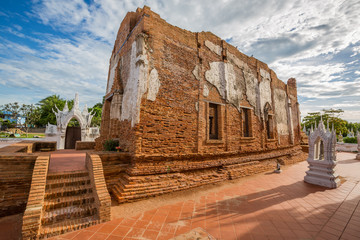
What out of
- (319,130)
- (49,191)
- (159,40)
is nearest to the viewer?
(49,191)

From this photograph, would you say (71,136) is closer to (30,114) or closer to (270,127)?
(270,127)

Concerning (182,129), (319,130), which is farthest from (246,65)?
(182,129)

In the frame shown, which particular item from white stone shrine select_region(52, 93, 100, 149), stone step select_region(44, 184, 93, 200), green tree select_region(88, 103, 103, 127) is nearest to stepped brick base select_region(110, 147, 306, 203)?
stone step select_region(44, 184, 93, 200)

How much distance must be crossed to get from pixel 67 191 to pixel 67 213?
2.00 feet

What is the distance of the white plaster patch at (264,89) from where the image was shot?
9.78 metres

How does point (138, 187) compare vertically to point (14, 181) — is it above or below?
below

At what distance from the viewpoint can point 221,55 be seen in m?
7.69

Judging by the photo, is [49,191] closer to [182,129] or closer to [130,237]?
[130,237]

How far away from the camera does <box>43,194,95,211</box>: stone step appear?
332 cm

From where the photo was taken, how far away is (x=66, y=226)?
295 cm

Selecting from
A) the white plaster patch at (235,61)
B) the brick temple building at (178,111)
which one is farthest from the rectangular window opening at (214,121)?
the white plaster patch at (235,61)

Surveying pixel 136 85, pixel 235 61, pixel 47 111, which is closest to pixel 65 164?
pixel 136 85

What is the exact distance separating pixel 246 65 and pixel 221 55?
2.36m

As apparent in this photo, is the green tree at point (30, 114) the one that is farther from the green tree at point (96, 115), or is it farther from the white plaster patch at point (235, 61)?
the white plaster patch at point (235, 61)
